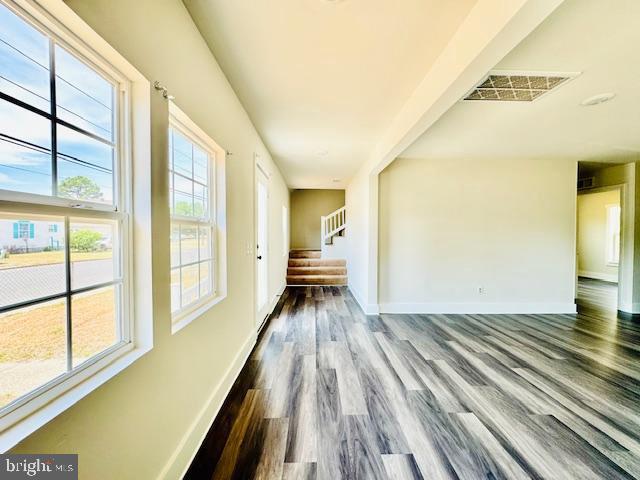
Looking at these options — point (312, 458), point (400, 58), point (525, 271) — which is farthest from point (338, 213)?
point (312, 458)

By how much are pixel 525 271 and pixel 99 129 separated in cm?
530

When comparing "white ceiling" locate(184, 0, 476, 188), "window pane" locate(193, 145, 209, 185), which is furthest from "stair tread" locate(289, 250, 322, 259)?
"window pane" locate(193, 145, 209, 185)

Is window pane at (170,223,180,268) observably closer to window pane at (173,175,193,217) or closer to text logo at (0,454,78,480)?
window pane at (173,175,193,217)

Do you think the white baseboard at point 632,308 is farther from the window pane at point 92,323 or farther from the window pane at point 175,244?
the window pane at point 92,323

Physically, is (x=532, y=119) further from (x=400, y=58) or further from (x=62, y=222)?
(x=62, y=222)

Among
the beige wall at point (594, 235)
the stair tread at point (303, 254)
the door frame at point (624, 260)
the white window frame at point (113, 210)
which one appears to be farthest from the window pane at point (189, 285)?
the beige wall at point (594, 235)

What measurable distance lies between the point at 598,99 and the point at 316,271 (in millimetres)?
5411

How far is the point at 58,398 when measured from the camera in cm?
74

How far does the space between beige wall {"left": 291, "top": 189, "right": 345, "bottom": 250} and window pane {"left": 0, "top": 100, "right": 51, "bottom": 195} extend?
25.4 ft

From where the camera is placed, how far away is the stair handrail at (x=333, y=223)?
698 centimetres

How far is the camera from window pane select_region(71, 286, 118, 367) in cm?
A: 85

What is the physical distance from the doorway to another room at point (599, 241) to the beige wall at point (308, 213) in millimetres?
6595

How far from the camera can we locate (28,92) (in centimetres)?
→ 71

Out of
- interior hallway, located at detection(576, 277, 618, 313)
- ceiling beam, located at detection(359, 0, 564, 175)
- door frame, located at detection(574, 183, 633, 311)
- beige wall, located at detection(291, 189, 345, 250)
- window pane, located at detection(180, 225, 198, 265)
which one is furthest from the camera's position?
beige wall, located at detection(291, 189, 345, 250)
